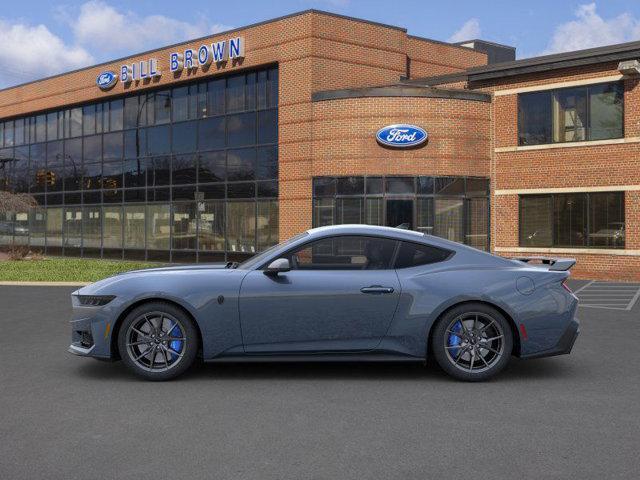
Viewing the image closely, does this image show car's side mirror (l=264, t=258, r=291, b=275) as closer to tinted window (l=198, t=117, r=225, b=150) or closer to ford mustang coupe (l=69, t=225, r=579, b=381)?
ford mustang coupe (l=69, t=225, r=579, b=381)

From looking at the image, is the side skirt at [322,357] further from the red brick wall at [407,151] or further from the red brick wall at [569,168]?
the red brick wall at [407,151]

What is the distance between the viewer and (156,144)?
29.8 meters

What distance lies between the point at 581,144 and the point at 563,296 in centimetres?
1567

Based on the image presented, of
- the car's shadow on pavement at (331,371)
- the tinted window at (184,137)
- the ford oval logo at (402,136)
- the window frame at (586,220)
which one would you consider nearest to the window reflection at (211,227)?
the tinted window at (184,137)

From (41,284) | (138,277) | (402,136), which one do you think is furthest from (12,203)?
(138,277)

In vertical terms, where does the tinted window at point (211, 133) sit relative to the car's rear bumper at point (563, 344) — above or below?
above

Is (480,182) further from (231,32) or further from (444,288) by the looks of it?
(444,288)

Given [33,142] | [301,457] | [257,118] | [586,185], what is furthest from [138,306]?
[33,142]

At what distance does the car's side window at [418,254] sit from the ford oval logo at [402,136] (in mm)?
16061

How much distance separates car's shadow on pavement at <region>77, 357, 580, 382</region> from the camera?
690 cm

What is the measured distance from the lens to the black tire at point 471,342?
6.63m

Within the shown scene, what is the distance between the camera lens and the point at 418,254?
6.89 meters

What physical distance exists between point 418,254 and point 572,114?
16.3 m

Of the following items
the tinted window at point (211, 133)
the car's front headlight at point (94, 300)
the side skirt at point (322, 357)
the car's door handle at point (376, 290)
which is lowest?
the side skirt at point (322, 357)
